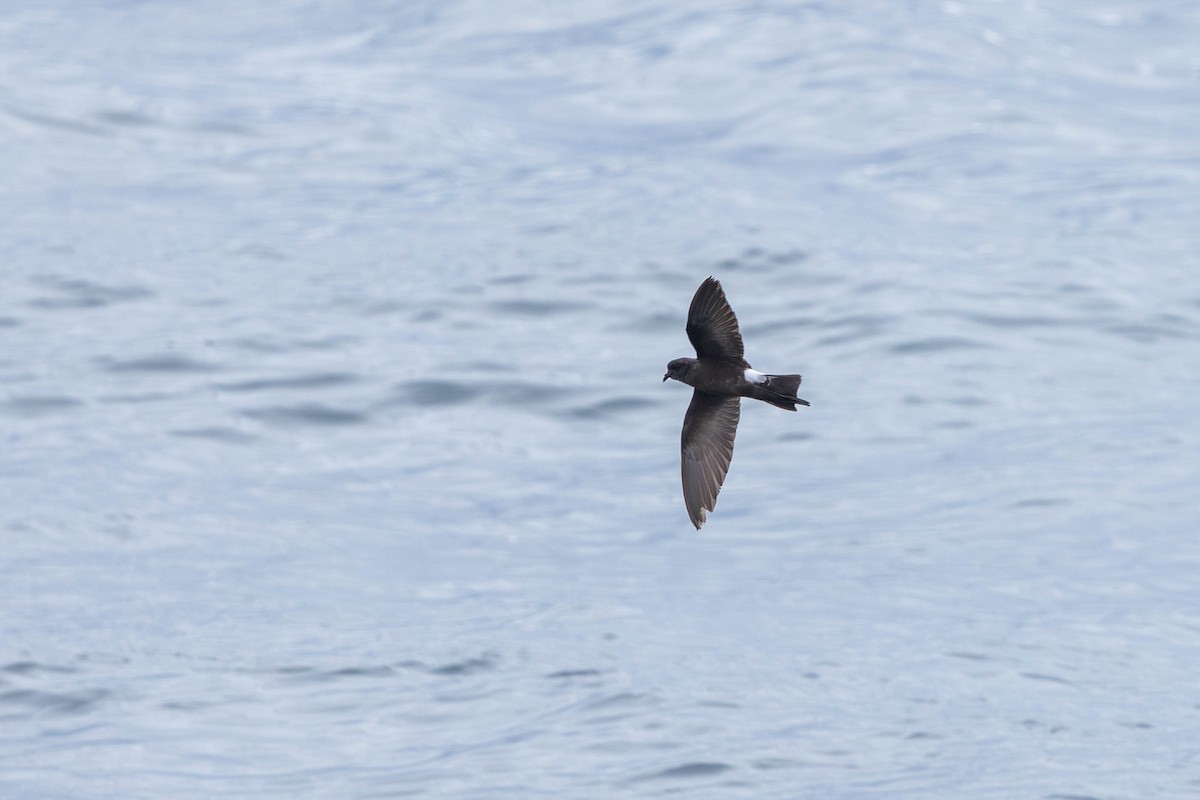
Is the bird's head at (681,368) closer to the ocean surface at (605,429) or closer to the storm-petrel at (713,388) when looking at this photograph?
the storm-petrel at (713,388)

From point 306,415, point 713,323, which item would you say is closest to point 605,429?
point 306,415

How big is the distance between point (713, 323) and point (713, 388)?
1.22 feet

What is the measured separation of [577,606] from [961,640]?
13.1ft

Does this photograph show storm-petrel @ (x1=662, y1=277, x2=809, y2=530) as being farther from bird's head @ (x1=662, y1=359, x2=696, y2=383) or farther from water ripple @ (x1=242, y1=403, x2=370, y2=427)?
water ripple @ (x1=242, y1=403, x2=370, y2=427)

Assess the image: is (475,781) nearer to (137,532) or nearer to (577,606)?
(577,606)

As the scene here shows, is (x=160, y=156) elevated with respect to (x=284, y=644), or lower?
elevated

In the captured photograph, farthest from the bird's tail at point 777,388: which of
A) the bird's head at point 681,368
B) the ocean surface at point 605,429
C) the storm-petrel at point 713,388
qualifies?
the ocean surface at point 605,429

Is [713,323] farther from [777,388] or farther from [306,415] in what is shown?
[306,415]

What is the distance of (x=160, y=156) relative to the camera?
3803 cm

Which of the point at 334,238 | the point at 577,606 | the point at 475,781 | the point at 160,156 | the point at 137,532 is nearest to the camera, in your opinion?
the point at 475,781

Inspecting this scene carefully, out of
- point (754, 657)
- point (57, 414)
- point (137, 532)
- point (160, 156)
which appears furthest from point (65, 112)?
point (754, 657)

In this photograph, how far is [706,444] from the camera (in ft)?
27.8

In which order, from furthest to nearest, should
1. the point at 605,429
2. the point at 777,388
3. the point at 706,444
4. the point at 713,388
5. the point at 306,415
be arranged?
the point at 306,415 → the point at 605,429 → the point at 706,444 → the point at 713,388 → the point at 777,388

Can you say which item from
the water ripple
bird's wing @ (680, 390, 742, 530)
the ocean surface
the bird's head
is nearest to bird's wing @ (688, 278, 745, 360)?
the bird's head
